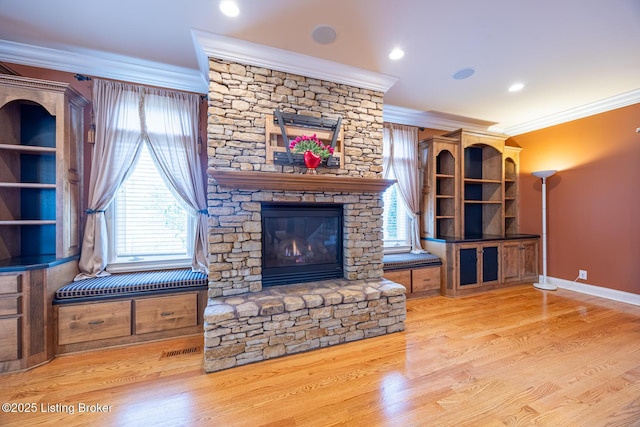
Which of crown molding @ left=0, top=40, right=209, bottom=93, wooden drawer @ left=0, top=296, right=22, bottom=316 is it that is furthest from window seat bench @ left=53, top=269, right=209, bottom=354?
crown molding @ left=0, top=40, right=209, bottom=93

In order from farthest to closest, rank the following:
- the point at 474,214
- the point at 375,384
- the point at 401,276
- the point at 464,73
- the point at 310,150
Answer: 1. the point at 474,214
2. the point at 401,276
3. the point at 464,73
4. the point at 310,150
5. the point at 375,384

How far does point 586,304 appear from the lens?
131 inches

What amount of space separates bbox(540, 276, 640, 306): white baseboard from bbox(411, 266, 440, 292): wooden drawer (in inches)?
85.4

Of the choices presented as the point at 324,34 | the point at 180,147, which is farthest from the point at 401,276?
the point at 180,147

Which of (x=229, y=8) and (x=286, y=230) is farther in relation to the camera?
(x=286, y=230)

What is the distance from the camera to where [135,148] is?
9.14ft

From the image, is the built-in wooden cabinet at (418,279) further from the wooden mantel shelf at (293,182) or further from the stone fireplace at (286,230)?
the wooden mantel shelf at (293,182)

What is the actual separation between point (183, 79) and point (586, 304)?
5.88m

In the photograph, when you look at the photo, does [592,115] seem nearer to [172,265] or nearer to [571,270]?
[571,270]

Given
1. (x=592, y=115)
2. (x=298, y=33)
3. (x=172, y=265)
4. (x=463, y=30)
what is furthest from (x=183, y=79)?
(x=592, y=115)

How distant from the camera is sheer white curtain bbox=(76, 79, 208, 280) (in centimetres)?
266

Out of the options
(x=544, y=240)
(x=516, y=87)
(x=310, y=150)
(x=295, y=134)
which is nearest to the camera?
(x=310, y=150)

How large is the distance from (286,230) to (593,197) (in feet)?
15.0

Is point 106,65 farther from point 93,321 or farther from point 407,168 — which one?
point 407,168
